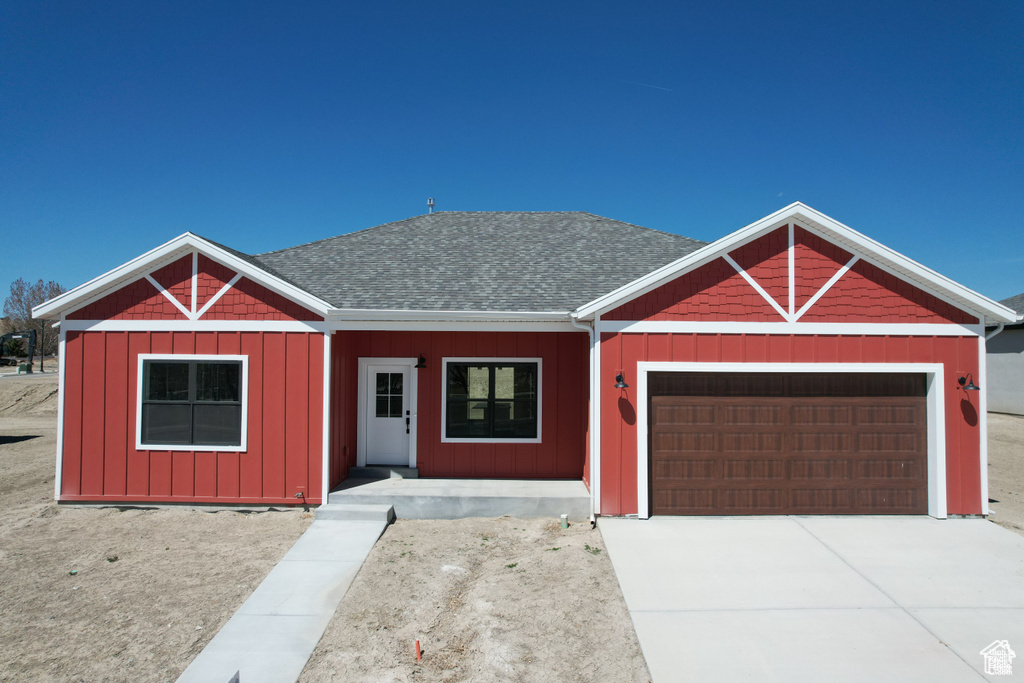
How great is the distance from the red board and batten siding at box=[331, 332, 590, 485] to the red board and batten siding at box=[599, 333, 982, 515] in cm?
148

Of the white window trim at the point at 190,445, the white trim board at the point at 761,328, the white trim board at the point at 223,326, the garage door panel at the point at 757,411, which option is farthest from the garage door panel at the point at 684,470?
the white window trim at the point at 190,445

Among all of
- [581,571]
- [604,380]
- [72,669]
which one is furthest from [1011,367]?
[72,669]

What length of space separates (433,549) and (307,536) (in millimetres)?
1810

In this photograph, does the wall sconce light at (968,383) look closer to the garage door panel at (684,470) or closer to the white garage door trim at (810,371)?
the white garage door trim at (810,371)

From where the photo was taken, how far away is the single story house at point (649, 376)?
26.3 feet

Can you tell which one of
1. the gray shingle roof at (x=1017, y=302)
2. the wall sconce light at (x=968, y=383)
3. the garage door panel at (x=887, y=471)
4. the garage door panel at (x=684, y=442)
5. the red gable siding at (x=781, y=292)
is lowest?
the garage door panel at (x=887, y=471)

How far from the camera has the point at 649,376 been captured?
8195 millimetres

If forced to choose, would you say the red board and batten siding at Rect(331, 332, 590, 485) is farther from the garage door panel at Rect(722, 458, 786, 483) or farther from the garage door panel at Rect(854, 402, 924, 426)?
the garage door panel at Rect(854, 402, 924, 426)

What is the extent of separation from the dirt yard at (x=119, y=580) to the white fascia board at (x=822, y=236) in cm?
569

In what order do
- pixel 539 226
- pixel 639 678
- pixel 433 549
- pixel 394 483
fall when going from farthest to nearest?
pixel 539 226 → pixel 394 483 → pixel 433 549 → pixel 639 678

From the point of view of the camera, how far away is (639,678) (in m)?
4.35

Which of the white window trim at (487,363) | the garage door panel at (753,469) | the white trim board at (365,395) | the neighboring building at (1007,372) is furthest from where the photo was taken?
the neighboring building at (1007,372)

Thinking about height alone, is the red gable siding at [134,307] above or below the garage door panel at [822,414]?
above

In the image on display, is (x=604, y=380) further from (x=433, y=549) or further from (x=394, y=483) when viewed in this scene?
(x=394, y=483)
